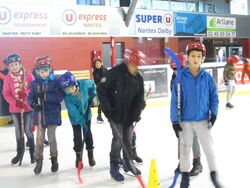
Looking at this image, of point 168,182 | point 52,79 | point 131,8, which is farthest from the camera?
point 131,8

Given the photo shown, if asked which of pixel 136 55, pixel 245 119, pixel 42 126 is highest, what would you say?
pixel 136 55

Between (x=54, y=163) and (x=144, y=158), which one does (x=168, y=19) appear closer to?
(x=144, y=158)

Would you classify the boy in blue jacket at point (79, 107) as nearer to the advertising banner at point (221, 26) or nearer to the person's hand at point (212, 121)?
the person's hand at point (212, 121)

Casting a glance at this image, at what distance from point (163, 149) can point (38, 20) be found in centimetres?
568

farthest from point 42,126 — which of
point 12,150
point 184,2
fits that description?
point 184,2

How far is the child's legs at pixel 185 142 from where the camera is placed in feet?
11.0

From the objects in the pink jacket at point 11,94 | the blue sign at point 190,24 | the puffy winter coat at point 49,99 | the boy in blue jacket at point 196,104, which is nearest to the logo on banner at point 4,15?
the pink jacket at point 11,94

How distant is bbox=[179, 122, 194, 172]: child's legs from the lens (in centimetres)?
334

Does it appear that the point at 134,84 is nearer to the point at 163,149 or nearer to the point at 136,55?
the point at 136,55

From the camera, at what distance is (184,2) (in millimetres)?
17109

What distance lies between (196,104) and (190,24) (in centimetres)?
1102

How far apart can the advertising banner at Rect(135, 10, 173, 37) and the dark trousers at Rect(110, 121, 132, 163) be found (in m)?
8.54

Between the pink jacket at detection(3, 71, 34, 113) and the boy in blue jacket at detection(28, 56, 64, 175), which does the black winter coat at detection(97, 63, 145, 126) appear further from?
the pink jacket at detection(3, 71, 34, 113)

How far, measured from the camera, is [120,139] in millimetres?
3758
